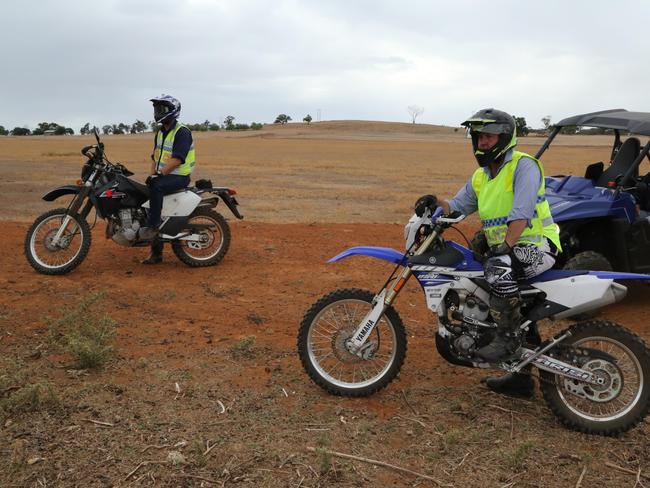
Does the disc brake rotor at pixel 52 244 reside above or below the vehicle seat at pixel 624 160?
below

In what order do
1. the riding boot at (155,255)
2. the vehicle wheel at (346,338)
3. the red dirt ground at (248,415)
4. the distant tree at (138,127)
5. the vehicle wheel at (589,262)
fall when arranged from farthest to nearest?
the distant tree at (138,127) < the riding boot at (155,255) < the vehicle wheel at (589,262) < the vehicle wheel at (346,338) < the red dirt ground at (248,415)

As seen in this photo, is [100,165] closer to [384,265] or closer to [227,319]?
[227,319]

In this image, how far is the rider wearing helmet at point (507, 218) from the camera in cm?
421

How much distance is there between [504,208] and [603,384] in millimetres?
1338

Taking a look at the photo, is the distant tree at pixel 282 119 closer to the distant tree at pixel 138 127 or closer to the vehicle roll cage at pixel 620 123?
the distant tree at pixel 138 127

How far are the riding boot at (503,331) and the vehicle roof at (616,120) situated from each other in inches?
158

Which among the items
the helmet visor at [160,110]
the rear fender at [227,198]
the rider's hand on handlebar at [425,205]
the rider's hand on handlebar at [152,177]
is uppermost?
the helmet visor at [160,110]

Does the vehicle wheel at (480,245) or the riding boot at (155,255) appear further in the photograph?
the riding boot at (155,255)

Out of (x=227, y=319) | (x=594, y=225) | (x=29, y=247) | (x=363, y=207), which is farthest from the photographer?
(x=363, y=207)

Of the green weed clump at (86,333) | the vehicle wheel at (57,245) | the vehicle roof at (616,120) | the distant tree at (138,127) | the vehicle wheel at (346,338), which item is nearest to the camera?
the vehicle wheel at (346,338)

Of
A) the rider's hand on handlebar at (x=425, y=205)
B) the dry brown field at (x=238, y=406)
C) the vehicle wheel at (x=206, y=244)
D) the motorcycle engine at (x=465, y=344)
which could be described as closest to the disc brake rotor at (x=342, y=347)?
the dry brown field at (x=238, y=406)

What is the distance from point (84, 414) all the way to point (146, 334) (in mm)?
1646

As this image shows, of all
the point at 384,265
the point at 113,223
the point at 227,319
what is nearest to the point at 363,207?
the point at 384,265

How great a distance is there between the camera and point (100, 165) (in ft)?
27.3
